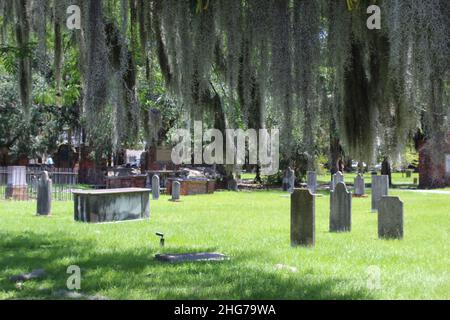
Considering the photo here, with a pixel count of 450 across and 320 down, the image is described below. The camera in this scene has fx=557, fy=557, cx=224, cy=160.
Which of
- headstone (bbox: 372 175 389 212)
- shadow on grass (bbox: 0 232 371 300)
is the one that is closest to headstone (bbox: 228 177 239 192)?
headstone (bbox: 372 175 389 212)

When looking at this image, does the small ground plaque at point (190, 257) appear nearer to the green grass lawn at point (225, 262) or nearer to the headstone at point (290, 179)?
the green grass lawn at point (225, 262)

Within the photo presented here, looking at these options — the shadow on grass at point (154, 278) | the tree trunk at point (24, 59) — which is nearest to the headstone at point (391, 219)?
the shadow on grass at point (154, 278)

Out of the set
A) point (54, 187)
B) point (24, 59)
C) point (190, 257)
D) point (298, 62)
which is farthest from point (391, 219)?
point (54, 187)

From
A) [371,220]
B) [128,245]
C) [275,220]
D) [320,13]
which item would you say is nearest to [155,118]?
[128,245]

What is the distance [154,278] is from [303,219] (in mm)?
3473

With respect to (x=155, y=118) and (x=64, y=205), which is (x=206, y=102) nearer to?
(x=155, y=118)

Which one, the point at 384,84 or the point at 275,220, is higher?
the point at 384,84

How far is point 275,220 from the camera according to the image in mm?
13109

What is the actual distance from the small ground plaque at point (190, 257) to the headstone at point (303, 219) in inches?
70.8

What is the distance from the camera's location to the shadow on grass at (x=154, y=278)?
5.11 m

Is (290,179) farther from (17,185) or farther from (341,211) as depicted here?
(341,211)

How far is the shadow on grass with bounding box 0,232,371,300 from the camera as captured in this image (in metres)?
5.11

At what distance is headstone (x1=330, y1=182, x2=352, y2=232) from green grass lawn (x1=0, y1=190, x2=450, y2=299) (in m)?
0.26
